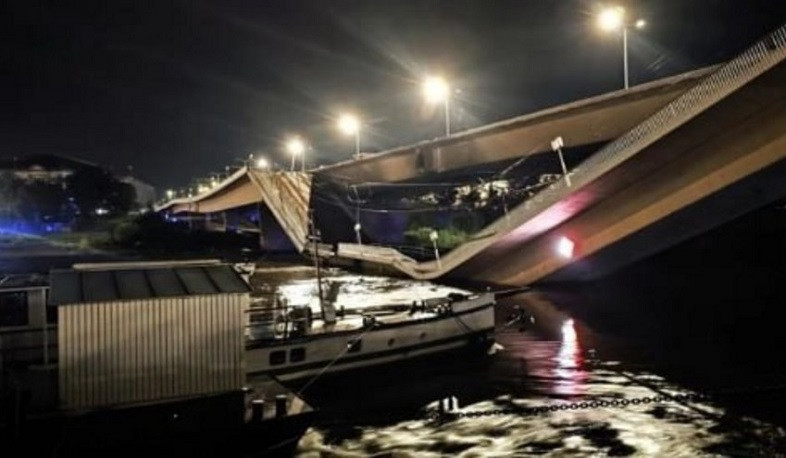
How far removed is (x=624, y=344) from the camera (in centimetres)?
2588

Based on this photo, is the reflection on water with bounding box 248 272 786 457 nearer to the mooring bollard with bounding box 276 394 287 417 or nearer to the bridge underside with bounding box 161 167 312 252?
the mooring bollard with bounding box 276 394 287 417

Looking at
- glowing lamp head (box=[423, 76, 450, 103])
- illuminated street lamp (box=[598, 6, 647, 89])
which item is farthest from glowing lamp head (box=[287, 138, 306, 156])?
illuminated street lamp (box=[598, 6, 647, 89])

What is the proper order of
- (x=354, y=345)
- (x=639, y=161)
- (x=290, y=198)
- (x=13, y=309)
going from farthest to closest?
1. (x=290, y=198)
2. (x=639, y=161)
3. (x=354, y=345)
4. (x=13, y=309)

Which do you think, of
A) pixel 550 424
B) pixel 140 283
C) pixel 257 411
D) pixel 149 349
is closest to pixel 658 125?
pixel 550 424

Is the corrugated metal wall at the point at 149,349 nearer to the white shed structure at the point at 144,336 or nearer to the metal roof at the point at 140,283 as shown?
the white shed structure at the point at 144,336

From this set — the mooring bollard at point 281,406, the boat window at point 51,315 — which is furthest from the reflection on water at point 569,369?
the boat window at point 51,315

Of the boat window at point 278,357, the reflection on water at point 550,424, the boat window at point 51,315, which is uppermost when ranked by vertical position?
the boat window at point 51,315

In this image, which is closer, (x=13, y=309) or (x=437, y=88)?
(x=13, y=309)

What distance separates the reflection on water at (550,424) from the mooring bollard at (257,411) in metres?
1.37

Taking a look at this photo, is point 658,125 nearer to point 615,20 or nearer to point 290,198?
point 615,20

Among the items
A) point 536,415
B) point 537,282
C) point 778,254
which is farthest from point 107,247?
point 536,415

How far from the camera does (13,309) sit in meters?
15.4

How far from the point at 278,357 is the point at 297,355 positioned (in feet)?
2.08

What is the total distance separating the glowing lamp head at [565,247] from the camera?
38125mm
